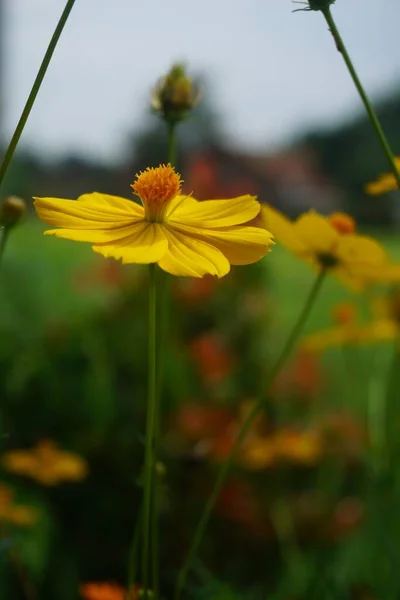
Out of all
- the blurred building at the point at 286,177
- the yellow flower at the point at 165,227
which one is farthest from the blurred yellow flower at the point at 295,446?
the blurred building at the point at 286,177

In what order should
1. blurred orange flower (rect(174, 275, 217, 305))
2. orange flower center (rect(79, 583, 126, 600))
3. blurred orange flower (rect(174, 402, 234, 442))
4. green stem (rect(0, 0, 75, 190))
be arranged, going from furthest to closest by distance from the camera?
1. blurred orange flower (rect(174, 275, 217, 305))
2. blurred orange flower (rect(174, 402, 234, 442))
3. orange flower center (rect(79, 583, 126, 600))
4. green stem (rect(0, 0, 75, 190))

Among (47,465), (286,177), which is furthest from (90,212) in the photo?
(286,177)

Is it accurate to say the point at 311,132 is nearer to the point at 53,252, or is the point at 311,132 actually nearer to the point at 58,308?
the point at 53,252

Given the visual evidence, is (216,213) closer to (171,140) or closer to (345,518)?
(171,140)

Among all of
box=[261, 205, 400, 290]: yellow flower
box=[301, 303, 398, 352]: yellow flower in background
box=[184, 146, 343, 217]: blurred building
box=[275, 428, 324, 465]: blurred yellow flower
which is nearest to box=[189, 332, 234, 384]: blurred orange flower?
box=[275, 428, 324, 465]: blurred yellow flower

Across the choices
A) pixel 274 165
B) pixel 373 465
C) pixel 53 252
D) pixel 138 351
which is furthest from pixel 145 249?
pixel 274 165

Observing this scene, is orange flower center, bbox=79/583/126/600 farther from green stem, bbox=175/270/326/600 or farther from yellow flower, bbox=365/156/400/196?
yellow flower, bbox=365/156/400/196
